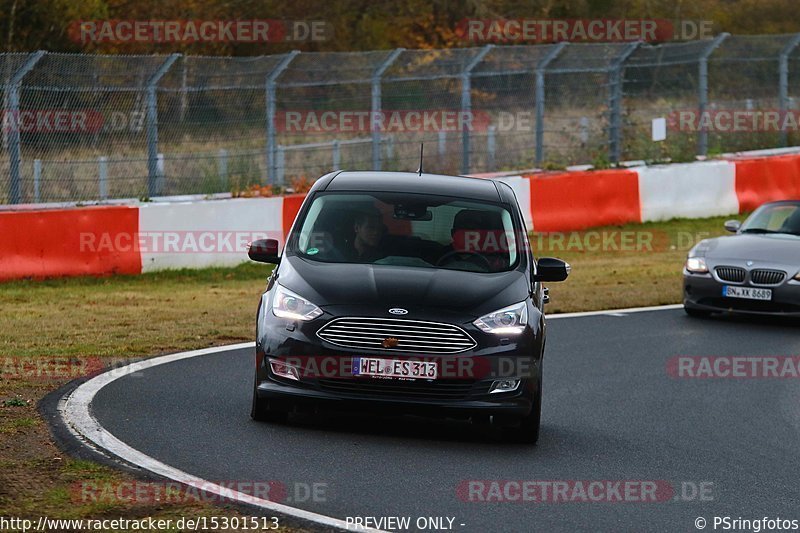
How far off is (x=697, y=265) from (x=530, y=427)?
24.5 feet

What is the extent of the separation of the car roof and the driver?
269 millimetres

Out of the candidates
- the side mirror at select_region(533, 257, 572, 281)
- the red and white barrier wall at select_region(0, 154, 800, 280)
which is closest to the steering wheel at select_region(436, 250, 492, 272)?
the side mirror at select_region(533, 257, 572, 281)

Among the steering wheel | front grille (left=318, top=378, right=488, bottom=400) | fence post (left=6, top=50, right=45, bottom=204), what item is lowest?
front grille (left=318, top=378, right=488, bottom=400)

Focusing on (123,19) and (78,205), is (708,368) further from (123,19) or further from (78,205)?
(123,19)

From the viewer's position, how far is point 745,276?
15.7 meters

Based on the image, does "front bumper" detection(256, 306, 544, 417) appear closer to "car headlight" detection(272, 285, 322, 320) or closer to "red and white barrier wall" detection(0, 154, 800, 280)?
"car headlight" detection(272, 285, 322, 320)


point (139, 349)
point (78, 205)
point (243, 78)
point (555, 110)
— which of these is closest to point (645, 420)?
point (139, 349)

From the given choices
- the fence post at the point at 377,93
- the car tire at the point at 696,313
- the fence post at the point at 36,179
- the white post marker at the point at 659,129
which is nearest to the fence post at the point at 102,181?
the fence post at the point at 36,179

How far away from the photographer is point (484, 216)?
1001cm

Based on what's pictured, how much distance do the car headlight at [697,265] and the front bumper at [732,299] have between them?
48 millimetres

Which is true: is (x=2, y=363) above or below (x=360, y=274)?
below

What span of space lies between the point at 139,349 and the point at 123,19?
28.1 metres

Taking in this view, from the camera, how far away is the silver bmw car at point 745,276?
51.1 feet

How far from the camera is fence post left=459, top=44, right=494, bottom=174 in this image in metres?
23.6
